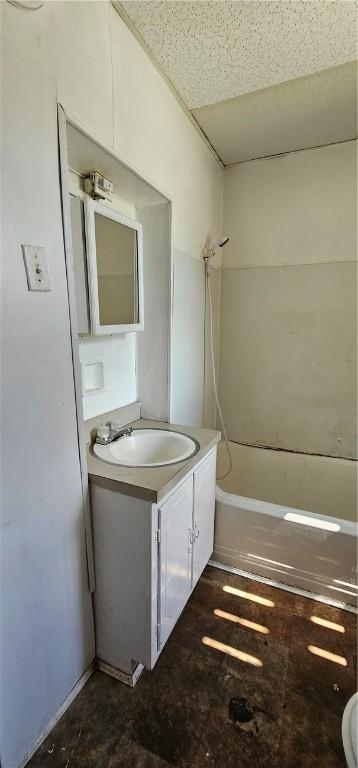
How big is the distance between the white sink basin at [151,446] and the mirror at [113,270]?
495 mm

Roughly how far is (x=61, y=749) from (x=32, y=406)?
108 centimetres

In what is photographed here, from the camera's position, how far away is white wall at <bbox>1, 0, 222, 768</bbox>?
0.79 m

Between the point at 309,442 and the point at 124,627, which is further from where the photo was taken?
the point at 309,442

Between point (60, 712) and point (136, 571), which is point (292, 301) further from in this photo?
point (60, 712)

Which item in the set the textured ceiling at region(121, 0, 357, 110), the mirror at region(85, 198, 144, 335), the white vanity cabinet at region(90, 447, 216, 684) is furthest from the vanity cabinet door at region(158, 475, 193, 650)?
the textured ceiling at region(121, 0, 357, 110)

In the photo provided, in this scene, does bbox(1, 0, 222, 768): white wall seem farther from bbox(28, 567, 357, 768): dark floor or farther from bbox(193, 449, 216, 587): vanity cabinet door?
bbox(193, 449, 216, 587): vanity cabinet door

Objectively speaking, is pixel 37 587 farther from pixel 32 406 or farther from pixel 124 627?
pixel 32 406

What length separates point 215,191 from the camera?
214cm

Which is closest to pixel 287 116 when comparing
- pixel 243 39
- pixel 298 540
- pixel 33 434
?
pixel 243 39

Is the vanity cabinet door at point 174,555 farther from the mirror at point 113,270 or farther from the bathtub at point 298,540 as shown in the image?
the mirror at point 113,270

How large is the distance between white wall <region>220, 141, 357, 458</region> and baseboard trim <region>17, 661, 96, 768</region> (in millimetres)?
1652

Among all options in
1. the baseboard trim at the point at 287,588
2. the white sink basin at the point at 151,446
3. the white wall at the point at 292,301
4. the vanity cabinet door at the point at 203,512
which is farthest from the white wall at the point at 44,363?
the white wall at the point at 292,301

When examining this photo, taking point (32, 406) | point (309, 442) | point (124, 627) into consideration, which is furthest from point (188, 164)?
point (124, 627)

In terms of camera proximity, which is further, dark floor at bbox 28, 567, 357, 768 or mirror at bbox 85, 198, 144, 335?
mirror at bbox 85, 198, 144, 335
